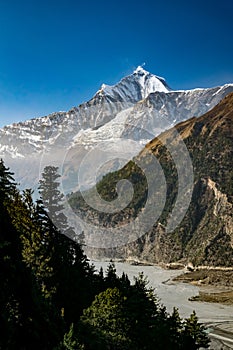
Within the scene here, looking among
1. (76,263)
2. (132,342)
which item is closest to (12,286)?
(132,342)

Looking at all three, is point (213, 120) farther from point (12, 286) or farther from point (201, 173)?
point (12, 286)

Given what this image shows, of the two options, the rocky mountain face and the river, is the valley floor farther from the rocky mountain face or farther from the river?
the rocky mountain face

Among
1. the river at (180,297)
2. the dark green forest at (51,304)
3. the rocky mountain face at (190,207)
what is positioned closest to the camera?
the dark green forest at (51,304)

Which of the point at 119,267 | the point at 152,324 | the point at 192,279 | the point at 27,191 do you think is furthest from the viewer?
the point at 119,267

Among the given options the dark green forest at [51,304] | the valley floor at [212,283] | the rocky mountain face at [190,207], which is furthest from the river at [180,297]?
the dark green forest at [51,304]

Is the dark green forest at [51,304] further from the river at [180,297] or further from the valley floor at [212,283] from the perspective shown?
the valley floor at [212,283]

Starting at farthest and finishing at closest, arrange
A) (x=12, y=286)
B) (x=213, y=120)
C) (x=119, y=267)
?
(x=213, y=120), (x=119, y=267), (x=12, y=286)
